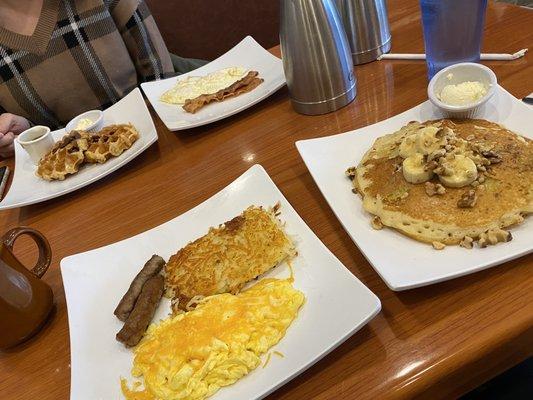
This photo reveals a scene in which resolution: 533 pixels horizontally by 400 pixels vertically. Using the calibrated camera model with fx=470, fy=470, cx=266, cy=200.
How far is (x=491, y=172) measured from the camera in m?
1.03

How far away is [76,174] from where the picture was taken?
1.60 meters

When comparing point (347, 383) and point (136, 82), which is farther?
point (136, 82)

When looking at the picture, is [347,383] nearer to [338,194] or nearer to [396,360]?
[396,360]

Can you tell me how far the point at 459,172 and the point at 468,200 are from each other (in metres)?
0.07

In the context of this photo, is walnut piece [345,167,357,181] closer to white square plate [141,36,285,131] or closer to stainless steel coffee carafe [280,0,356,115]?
stainless steel coffee carafe [280,0,356,115]

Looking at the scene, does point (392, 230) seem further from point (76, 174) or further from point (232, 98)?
point (76, 174)

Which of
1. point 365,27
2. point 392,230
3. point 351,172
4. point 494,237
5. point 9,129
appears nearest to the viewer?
point 494,237

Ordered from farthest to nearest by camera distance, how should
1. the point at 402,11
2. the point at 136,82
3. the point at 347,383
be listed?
the point at 136,82
the point at 402,11
the point at 347,383

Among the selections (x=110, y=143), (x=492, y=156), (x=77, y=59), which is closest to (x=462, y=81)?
(x=492, y=156)

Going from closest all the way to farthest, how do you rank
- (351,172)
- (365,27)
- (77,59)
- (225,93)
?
(351,172) → (365,27) → (225,93) → (77,59)

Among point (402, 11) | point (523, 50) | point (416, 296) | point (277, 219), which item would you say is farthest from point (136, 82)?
point (416, 296)

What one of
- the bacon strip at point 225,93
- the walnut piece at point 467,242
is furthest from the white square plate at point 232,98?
the walnut piece at point 467,242

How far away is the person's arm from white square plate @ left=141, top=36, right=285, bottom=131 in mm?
463

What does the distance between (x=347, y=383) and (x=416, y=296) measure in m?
0.22
